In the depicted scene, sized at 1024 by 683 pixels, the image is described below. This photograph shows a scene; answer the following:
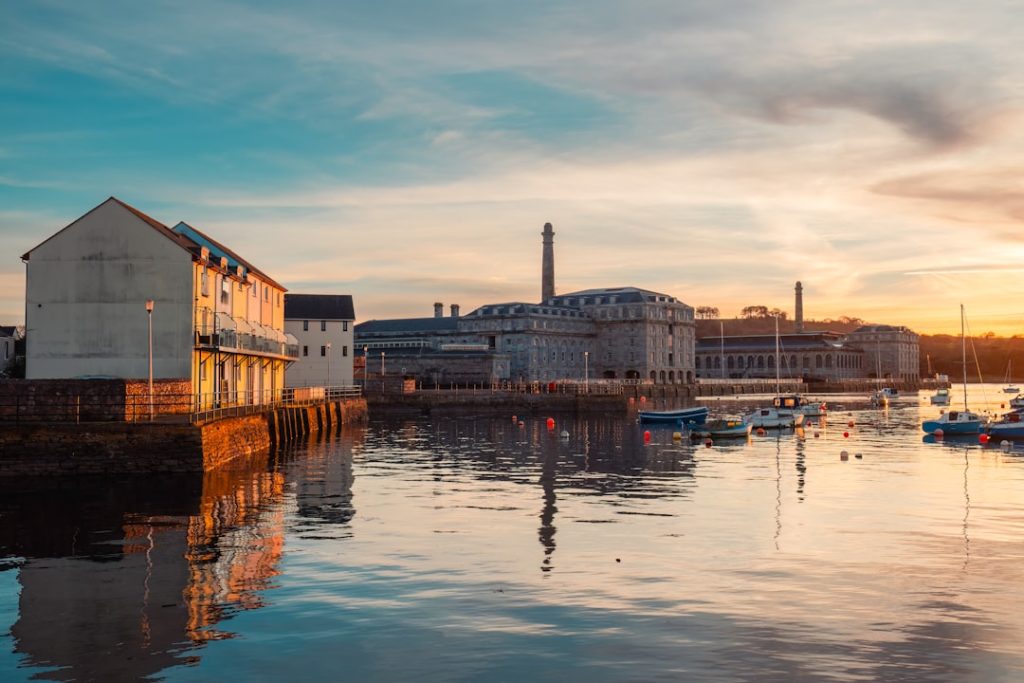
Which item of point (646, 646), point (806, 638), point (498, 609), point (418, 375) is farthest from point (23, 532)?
point (418, 375)

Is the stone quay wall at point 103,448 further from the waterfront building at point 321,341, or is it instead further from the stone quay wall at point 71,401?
the waterfront building at point 321,341

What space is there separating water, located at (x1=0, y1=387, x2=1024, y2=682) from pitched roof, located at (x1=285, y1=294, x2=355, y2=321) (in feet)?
201

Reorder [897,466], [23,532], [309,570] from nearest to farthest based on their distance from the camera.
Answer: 1. [309,570]
2. [23,532]
3. [897,466]

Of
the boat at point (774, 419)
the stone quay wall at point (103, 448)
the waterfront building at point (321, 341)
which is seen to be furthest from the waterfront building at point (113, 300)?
the boat at point (774, 419)

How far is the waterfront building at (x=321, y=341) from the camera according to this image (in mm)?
107250

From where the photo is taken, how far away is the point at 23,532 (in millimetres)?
29984

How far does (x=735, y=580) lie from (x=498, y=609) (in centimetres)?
649

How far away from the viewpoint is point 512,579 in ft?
79.6

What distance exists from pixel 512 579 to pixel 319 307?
8833 centimetres

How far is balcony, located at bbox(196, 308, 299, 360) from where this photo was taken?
58.9m

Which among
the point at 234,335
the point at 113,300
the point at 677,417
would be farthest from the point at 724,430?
the point at 113,300

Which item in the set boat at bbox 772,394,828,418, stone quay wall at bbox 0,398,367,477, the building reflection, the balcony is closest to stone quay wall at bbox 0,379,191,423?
stone quay wall at bbox 0,398,367,477

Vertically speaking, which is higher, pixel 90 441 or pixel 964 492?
pixel 90 441

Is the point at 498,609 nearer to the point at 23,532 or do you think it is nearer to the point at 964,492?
the point at 23,532
